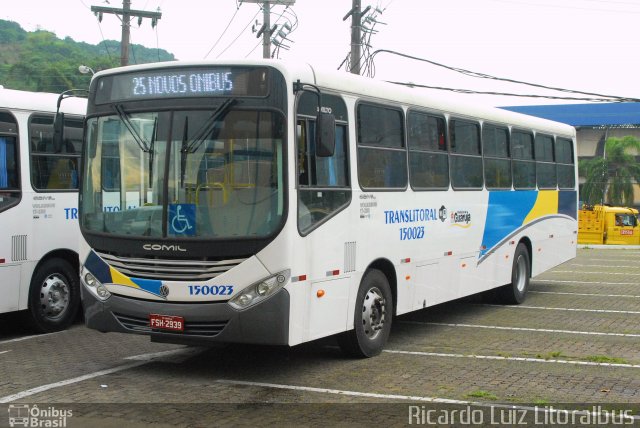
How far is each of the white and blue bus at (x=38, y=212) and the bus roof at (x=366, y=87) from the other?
2350 millimetres

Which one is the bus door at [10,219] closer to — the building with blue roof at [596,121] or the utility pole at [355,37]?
the utility pole at [355,37]

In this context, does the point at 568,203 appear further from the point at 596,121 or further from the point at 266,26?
the point at 596,121

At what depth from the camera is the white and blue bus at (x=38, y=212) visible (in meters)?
10.5

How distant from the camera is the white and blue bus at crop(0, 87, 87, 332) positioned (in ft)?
34.3

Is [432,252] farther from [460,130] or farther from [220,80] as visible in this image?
[220,80]

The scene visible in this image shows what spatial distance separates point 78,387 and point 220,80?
322 cm

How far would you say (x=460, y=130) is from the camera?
11.9 meters

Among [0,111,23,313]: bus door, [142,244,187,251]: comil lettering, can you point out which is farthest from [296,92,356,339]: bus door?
[0,111,23,313]: bus door

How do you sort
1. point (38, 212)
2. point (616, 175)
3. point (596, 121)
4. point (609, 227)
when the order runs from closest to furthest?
point (38, 212) → point (609, 227) → point (616, 175) → point (596, 121)

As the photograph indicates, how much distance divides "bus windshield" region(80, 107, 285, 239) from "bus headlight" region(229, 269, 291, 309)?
1.44 feet

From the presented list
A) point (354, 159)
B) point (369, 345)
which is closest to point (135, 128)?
point (354, 159)

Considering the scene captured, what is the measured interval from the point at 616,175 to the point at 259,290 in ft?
189

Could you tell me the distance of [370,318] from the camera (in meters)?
9.38

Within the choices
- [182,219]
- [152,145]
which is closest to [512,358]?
[182,219]
